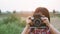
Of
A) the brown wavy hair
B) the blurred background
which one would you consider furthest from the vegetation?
the brown wavy hair

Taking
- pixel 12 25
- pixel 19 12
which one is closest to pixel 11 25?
pixel 12 25

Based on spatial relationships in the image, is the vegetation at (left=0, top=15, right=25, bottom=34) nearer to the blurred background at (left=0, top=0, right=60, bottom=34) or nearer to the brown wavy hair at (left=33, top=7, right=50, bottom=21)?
the blurred background at (left=0, top=0, right=60, bottom=34)

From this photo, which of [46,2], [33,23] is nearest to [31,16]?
[33,23]

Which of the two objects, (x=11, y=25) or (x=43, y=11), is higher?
(x=43, y=11)

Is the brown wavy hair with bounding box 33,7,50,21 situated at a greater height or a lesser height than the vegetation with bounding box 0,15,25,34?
greater

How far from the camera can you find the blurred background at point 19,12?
129cm

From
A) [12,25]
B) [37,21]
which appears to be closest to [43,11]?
[37,21]

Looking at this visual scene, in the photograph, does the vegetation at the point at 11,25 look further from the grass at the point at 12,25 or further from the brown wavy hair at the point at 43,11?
the brown wavy hair at the point at 43,11

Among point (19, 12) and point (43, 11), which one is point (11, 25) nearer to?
point (19, 12)

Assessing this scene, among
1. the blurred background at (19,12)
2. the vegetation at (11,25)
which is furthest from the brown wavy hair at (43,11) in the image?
the vegetation at (11,25)

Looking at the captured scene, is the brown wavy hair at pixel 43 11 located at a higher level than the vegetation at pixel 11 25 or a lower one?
higher

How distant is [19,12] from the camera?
1.31m

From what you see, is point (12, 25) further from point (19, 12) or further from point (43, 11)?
point (43, 11)

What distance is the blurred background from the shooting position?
1.29 metres
